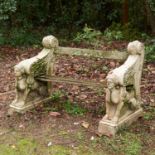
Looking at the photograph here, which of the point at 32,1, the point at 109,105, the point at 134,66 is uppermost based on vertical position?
the point at 32,1

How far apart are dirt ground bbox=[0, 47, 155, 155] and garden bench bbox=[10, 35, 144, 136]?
13 cm

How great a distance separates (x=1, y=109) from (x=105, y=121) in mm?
1768

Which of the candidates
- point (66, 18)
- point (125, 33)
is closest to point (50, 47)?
point (125, 33)

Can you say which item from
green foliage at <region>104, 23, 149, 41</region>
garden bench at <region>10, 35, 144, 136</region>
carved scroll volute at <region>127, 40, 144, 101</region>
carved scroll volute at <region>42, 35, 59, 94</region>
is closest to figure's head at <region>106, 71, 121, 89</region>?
garden bench at <region>10, 35, 144, 136</region>

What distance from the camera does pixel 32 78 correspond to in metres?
5.65

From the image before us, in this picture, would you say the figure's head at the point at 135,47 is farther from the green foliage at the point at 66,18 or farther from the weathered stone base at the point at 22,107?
the green foliage at the point at 66,18

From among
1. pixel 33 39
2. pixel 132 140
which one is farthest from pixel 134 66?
pixel 33 39

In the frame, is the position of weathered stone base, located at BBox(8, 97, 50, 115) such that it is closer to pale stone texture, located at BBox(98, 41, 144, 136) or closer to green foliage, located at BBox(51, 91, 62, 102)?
green foliage, located at BBox(51, 91, 62, 102)

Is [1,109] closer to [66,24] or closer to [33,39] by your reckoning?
[33,39]

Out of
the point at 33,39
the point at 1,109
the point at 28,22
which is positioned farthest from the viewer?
the point at 28,22

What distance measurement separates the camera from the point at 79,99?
623cm

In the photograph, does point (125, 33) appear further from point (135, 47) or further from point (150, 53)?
point (135, 47)

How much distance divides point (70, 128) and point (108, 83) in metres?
0.84

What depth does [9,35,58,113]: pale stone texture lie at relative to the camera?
219 inches
